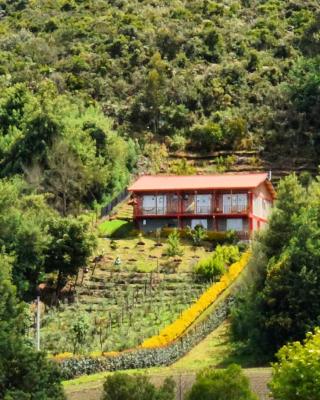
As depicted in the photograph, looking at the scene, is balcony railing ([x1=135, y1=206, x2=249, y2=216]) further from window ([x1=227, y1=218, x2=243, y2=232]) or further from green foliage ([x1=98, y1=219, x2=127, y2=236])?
green foliage ([x1=98, y1=219, x2=127, y2=236])

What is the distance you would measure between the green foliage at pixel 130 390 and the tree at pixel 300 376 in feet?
10.2

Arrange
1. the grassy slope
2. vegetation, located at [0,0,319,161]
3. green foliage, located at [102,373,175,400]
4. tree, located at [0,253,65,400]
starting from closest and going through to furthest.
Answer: green foliage, located at [102,373,175,400] → tree, located at [0,253,65,400] → the grassy slope → vegetation, located at [0,0,319,161]

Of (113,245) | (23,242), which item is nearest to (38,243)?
(23,242)

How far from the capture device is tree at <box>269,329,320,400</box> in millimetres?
27078

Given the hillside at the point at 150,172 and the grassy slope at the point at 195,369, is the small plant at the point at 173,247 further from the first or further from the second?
the grassy slope at the point at 195,369

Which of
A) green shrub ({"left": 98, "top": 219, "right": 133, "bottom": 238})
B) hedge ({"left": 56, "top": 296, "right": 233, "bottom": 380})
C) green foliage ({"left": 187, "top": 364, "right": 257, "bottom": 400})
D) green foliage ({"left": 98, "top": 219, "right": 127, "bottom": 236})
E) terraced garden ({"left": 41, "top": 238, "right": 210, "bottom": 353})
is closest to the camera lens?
green foliage ({"left": 187, "top": 364, "right": 257, "bottom": 400})

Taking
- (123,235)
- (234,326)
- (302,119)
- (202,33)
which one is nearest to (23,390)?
(234,326)

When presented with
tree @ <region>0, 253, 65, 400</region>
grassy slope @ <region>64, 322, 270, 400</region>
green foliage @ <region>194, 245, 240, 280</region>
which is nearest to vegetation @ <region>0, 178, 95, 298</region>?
green foliage @ <region>194, 245, 240, 280</region>

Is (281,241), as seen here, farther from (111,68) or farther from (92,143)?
(111,68)

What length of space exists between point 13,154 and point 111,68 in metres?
28.5

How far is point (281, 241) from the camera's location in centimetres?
4622

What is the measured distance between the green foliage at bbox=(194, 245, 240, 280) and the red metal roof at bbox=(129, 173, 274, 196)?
927cm

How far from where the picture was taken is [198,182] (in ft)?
212

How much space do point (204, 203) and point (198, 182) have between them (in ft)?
5.66
